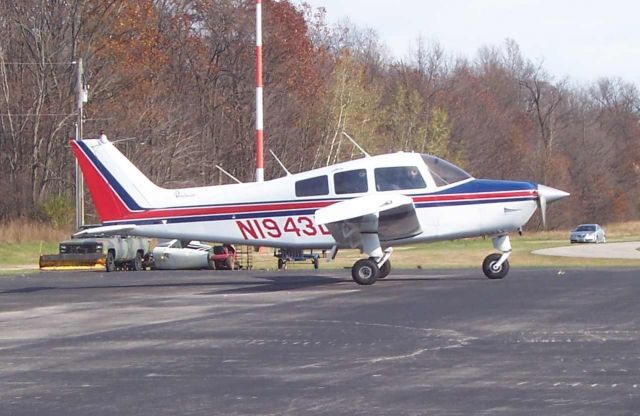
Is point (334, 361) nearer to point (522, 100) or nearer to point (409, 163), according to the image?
point (409, 163)

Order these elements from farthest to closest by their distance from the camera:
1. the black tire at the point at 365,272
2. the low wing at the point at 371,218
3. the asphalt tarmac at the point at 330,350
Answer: the black tire at the point at 365,272 → the low wing at the point at 371,218 → the asphalt tarmac at the point at 330,350

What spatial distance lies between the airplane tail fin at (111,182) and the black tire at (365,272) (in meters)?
4.63

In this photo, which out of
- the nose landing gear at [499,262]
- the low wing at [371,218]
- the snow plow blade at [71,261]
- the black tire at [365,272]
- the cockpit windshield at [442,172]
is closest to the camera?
the low wing at [371,218]

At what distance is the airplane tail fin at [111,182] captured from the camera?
23578 mm

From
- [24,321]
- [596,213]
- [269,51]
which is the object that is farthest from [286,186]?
[596,213]

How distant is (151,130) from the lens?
5969cm

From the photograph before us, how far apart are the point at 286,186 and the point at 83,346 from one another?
9778mm

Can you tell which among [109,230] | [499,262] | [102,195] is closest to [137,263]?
[102,195]

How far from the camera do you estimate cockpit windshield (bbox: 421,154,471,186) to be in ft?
73.7

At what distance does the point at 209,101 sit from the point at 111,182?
45.1m

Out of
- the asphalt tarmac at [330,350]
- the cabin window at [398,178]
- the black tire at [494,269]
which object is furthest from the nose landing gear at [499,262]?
the cabin window at [398,178]

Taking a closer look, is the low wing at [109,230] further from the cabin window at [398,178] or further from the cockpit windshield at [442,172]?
the cockpit windshield at [442,172]

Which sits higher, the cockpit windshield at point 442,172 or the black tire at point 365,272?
the cockpit windshield at point 442,172

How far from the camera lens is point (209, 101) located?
6844cm
